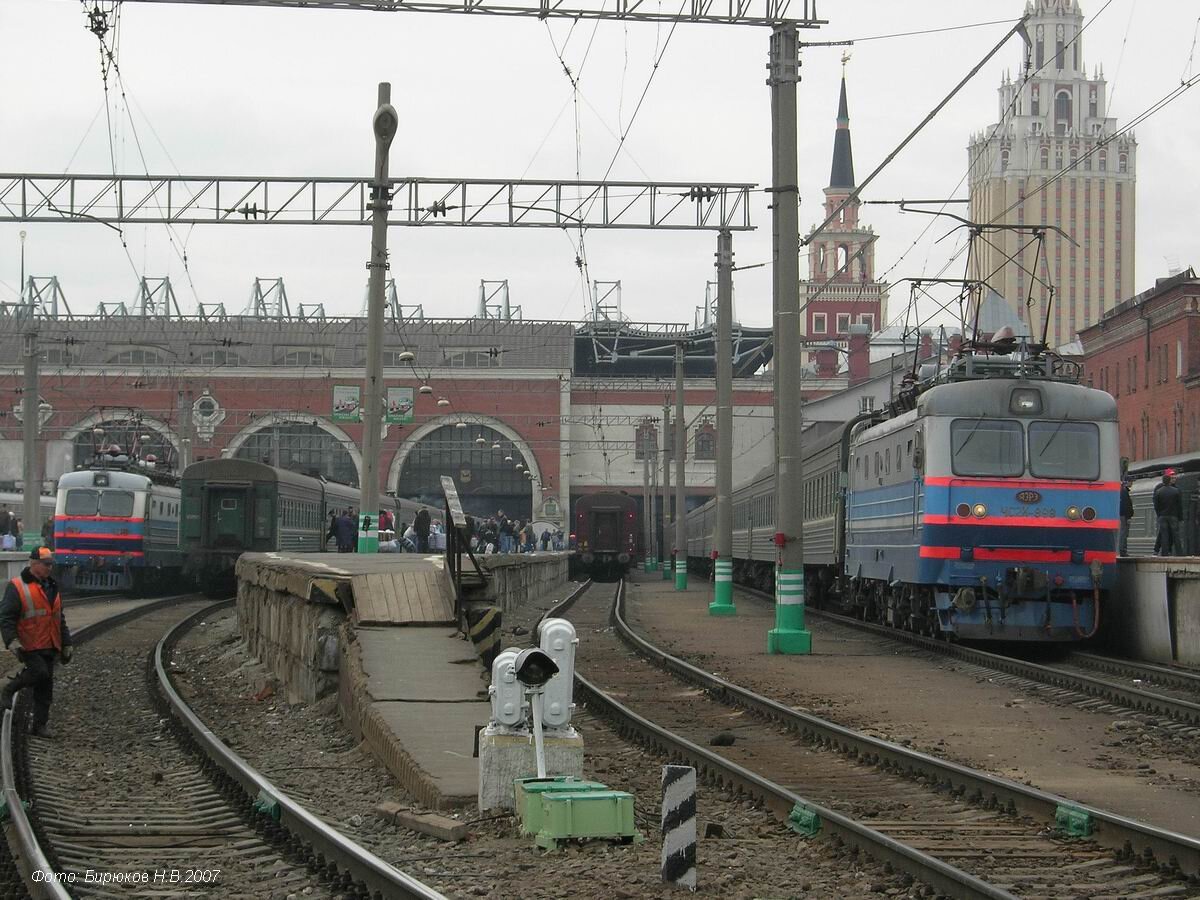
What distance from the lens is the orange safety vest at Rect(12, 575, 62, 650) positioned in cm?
1400

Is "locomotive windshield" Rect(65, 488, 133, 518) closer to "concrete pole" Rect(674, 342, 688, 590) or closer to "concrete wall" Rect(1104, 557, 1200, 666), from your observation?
"concrete pole" Rect(674, 342, 688, 590)

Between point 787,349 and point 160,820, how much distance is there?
Result: 44.0 ft

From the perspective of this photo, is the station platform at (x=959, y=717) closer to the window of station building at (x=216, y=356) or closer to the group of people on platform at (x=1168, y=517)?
the group of people on platform at (x=1168, y=517)

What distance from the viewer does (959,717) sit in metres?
14.3

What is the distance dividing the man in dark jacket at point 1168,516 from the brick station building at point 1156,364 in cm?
3203

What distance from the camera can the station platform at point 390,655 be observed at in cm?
1042

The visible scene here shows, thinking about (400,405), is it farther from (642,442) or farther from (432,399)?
(642,442)

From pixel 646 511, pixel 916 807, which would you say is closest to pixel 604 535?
pixel 646 511

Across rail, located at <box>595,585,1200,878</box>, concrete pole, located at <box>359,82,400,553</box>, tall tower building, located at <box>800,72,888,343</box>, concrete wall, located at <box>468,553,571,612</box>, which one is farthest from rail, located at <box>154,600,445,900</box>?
tall tower building, located at <box>800,72,888,343</box>

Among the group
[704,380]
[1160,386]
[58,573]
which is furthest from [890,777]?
[704,380]

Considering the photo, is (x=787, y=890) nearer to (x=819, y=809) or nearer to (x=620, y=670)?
(x=819, y=809)

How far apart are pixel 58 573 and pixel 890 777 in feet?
106

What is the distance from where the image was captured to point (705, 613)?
33594 millimetres

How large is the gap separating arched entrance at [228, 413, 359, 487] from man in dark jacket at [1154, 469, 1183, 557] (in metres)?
55.2
